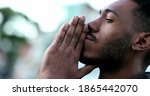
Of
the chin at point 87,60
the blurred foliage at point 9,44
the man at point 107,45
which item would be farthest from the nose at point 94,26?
the blurred foliage at point 9,44

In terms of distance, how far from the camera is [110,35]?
4.33ft

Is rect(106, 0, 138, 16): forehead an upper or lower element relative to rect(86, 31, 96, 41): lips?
upper

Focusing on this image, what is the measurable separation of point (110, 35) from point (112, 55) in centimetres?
8

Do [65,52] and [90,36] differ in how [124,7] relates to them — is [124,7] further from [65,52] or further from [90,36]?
[65,52]

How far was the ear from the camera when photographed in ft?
4.24

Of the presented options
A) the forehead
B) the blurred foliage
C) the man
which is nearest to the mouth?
the man

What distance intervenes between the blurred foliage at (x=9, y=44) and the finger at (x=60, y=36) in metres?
0.18

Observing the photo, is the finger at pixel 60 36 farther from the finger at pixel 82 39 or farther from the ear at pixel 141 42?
the ear at pixel 141 42

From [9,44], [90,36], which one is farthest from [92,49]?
[9,44]

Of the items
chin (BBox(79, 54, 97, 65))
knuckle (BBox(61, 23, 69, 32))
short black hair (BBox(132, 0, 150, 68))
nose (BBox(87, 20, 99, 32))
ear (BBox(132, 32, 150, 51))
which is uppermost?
short black hair (BBox(132, 0, 150, 68))

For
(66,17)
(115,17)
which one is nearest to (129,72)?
(115,17)

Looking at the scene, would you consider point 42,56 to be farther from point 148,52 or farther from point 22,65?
point 148,52

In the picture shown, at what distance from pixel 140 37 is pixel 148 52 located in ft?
0.22

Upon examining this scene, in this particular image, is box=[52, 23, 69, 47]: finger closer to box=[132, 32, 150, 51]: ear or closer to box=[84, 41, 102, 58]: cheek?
box=[84, 41, 102, 58]: cheek
